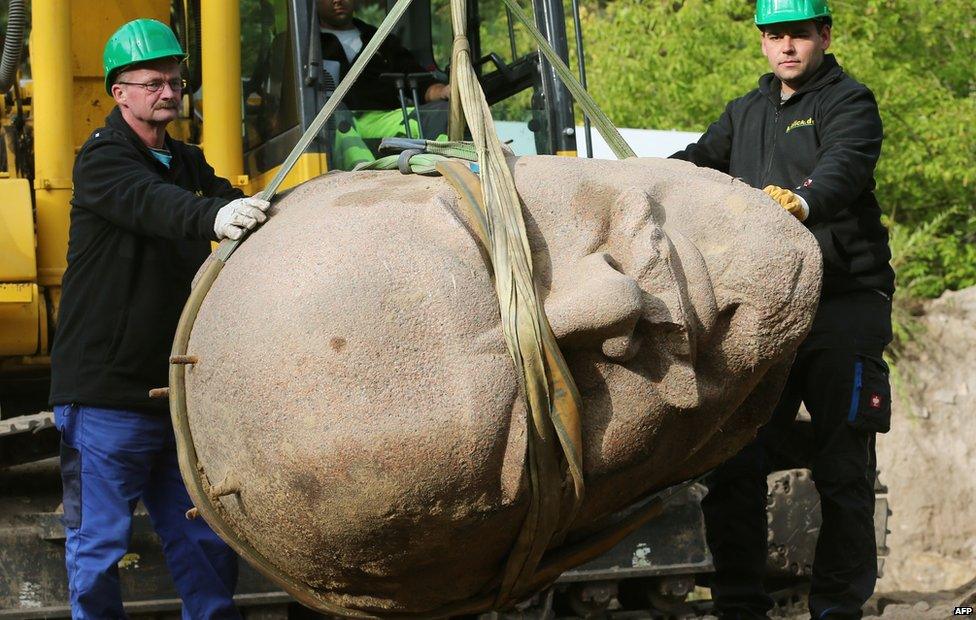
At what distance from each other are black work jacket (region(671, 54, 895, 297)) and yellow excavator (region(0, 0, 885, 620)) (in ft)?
3.38

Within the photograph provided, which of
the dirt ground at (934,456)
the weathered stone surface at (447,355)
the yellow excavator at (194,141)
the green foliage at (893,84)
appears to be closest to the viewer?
the weathered stone surface at (447,355)

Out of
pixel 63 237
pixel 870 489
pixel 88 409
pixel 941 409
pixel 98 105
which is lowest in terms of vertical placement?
pixel 941 409

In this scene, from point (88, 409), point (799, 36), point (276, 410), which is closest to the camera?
point (276, 410)

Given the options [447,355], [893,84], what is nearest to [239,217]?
[447,355]

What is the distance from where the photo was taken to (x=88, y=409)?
4312 mm

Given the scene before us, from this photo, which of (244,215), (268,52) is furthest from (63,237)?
(244,215)

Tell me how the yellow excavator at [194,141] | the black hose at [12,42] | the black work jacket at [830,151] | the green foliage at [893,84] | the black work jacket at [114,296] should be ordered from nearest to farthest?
the black work jacket at [114,296] < the black work jacket at [830,151] < the black hose at [12,42] < the yellow excavator at [194,141] < the green foliage at [893,84]

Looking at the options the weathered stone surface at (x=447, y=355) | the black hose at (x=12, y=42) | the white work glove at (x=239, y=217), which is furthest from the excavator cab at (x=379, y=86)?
the weathered stone surface at (x=447, y=355)

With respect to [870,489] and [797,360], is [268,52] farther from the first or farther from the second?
[870,489]

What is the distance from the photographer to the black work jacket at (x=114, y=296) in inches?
166

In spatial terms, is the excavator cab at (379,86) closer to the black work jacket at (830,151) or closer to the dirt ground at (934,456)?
the black work jacket at (830,151)

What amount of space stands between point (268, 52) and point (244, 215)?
2159mm

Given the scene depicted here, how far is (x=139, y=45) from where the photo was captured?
14.0 ft

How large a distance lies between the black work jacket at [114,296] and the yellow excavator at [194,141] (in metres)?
0.93
